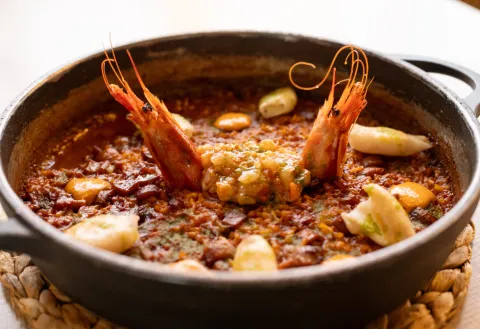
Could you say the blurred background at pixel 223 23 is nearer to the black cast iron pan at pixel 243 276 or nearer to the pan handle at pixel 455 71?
the pan handle at pixel 455 71

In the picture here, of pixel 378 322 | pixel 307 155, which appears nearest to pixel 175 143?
pixel 307 155

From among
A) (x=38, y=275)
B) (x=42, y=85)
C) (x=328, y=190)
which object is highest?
(x=42, y=85)

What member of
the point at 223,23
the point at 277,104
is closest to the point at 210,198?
the point at 277,104

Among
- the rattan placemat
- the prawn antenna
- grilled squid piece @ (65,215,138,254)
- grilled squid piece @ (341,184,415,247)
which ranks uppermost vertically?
the prawn antenna

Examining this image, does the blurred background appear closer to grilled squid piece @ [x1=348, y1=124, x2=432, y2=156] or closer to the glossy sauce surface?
the glossy sauce surface

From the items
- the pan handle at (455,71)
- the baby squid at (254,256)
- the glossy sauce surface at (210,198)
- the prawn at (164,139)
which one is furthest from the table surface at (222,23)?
the baby squid at (254,256)

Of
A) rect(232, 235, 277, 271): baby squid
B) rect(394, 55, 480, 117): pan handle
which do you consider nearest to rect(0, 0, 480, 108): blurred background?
rect(394, 55, 480, 117): pan handle

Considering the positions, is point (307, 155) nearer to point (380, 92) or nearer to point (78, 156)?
point (380, 92)
